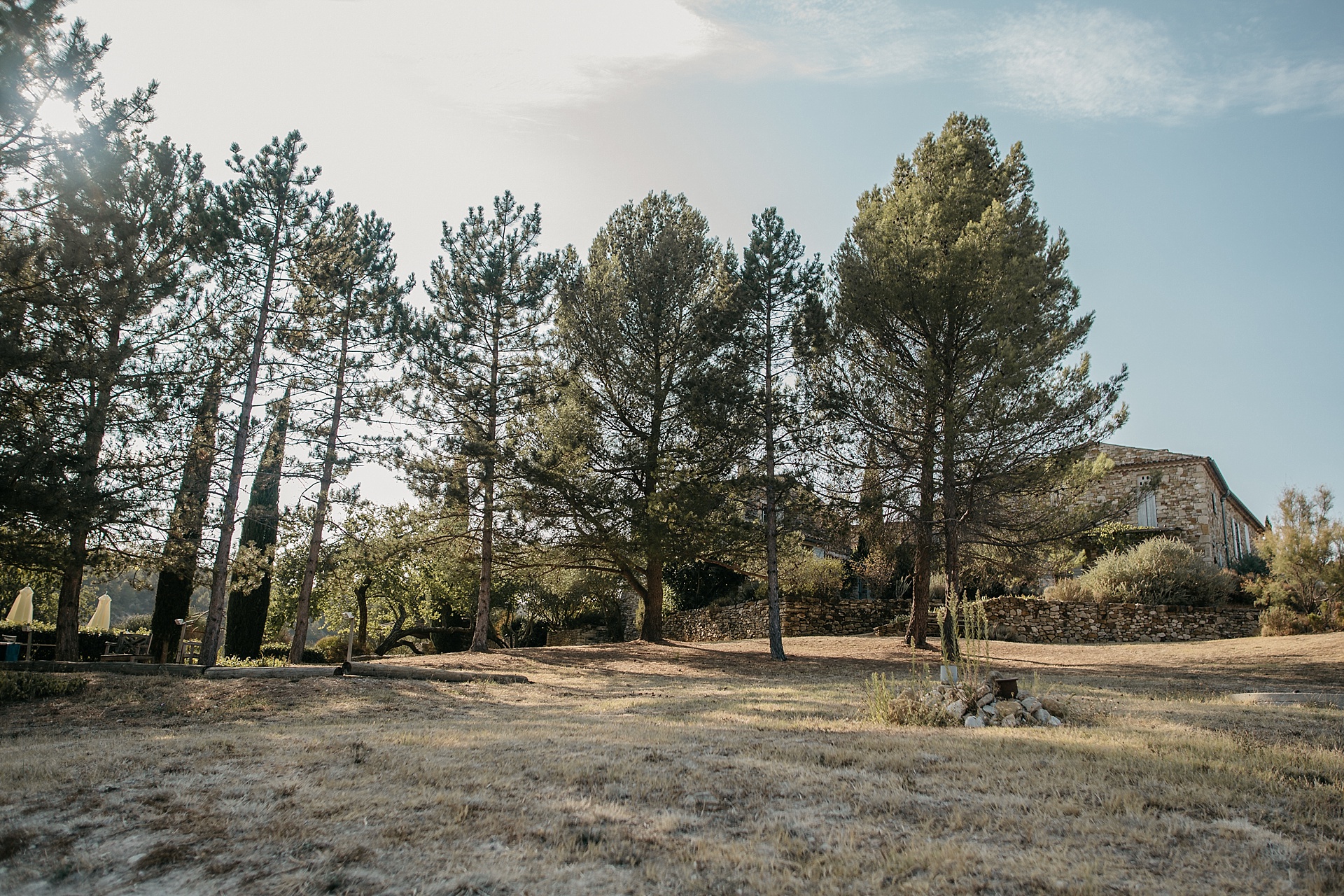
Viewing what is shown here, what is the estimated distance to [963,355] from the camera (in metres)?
15.0

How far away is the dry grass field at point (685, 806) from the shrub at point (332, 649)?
61.2ft

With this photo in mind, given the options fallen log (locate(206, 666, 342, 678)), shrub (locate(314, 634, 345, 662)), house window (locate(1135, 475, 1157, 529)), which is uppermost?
house window (locate(1135, 475, 1157, 529))

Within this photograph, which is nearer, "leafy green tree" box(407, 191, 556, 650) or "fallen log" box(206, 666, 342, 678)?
"fallen log" box(206, 666, 342, 678)

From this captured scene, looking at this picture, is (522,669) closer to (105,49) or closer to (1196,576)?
(105,49)

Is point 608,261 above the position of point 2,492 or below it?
above

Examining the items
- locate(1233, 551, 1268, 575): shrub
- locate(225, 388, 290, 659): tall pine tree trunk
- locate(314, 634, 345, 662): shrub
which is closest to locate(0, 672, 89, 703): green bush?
locate(225, 388, 290, 659): tall pine tree trunk

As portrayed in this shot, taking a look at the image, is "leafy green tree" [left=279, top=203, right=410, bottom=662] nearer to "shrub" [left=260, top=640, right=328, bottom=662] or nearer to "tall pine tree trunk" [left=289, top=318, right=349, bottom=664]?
"tall pine tree trunk" [left=289, top=318, right=349, bottom=664]

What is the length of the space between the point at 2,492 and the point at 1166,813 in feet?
40.6

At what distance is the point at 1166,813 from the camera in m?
3.57

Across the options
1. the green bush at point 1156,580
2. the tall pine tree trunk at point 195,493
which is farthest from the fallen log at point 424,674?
the green bush at point 1156,580

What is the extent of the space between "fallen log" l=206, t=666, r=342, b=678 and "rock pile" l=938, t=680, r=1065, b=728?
930cm

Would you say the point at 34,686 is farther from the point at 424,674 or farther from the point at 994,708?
the point at 994,708

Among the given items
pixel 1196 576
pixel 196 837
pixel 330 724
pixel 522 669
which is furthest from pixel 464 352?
pixel 1196 576

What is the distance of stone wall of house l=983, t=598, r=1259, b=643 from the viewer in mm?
18266
